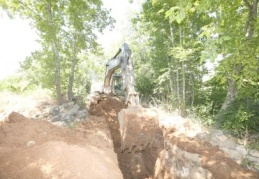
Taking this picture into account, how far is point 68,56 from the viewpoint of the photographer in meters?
12.2

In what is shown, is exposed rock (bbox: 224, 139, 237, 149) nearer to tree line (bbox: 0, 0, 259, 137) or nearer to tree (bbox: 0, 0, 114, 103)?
tree line (bbox: 0, 0, 259, 137)

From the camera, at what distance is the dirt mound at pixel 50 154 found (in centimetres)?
366

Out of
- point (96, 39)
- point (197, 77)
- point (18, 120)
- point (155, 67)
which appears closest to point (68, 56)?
point (96, 39)

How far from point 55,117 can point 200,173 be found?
5480 millimetres

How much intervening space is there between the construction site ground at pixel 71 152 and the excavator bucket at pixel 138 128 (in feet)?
0.76

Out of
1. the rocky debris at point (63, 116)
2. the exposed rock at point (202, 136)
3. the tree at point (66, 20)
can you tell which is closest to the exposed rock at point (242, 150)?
the exposed rock at point (202, 136)

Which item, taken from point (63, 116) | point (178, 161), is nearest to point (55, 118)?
point (63, 116)

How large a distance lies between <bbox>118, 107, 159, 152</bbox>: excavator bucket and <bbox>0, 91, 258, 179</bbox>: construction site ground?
23 cm

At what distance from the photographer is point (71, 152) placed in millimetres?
4223

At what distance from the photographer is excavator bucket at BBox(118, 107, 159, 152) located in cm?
593

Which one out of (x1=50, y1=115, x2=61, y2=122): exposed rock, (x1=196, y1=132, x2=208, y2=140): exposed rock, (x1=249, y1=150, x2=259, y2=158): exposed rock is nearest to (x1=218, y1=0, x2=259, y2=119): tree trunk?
(x1=196, y1=132, x2=208, y2=140): exposed rock

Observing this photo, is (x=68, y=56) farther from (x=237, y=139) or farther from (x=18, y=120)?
(x=237, y=139)

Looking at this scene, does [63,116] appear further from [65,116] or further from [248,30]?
[248,30]

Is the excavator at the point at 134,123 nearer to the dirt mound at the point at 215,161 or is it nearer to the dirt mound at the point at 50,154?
the dirt mound at the point at 50,154
